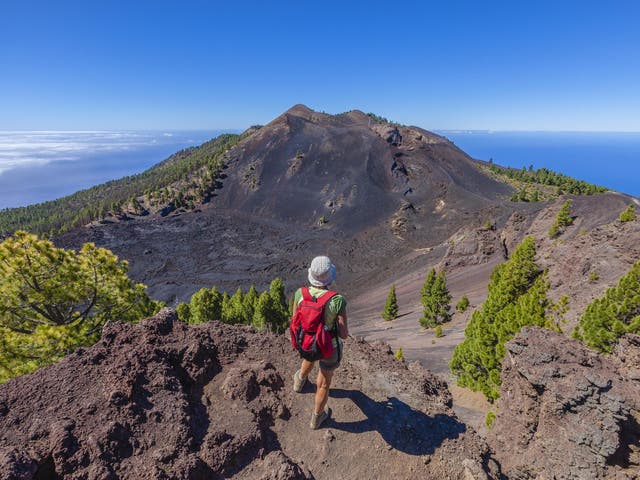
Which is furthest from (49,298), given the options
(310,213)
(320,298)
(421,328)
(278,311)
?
(310,213)

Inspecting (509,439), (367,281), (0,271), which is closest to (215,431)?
(509,439)

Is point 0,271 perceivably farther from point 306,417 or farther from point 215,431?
point 306,417

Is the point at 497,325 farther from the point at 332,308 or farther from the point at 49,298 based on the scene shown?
the point at 49,298

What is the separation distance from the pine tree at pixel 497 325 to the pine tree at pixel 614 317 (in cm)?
183

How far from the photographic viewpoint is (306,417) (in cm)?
514

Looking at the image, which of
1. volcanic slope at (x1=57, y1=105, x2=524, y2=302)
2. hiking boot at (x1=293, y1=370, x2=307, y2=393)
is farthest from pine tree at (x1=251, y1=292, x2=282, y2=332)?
hiking boot at (x1=293, y1=370, x2=307, y2=393)

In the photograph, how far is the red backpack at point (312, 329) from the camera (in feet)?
14.5

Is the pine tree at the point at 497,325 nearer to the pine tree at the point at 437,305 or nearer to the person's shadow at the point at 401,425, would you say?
the person's shadow at the point at 401,425

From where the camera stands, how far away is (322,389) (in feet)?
15.6

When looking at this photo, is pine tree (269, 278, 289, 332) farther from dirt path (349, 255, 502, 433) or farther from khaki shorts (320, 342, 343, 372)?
khaki shorts (320, 342, 343, 372)

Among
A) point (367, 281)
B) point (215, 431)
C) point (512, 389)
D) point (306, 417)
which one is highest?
point (215, 431)

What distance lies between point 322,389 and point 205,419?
70.7 inches

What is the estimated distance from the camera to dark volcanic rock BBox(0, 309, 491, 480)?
12.5 feet

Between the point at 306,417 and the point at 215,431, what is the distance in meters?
1.50
